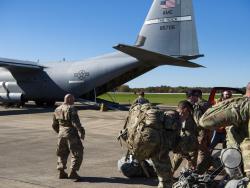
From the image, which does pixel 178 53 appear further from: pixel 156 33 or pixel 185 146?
pixel 185 146

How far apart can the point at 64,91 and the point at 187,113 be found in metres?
23.0

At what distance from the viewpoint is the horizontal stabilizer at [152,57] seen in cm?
2260

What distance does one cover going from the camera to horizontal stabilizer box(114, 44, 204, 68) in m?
22.6

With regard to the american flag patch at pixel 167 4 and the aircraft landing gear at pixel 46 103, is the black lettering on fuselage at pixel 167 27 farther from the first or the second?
the aircraft landing gear at pixel 46 103

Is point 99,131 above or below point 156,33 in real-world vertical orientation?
below

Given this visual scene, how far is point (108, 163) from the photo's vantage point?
9.79 metres

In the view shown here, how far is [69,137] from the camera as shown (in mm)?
8008

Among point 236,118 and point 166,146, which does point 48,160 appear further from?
point 236,118

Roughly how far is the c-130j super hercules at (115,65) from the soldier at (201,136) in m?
13.0

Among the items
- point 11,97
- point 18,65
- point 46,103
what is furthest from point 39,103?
point 18,65

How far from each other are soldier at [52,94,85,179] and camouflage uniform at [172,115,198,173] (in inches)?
81.9

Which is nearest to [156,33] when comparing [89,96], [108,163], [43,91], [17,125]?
[89,96]

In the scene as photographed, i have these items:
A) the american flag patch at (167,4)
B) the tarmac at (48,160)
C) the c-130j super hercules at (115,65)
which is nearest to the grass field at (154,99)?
the c-130j super hercules at (115,65)

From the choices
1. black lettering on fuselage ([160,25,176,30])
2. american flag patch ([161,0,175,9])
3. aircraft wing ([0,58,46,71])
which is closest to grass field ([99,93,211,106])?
aircraft wing ([0,58,46,71])
